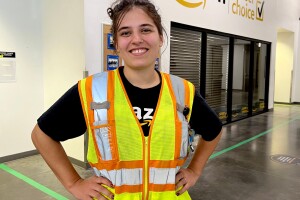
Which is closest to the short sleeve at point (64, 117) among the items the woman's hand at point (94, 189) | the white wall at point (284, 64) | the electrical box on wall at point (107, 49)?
the woman's hand at point (94, 189)

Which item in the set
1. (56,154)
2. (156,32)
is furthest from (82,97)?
(156,32)

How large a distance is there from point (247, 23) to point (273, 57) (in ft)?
7.83

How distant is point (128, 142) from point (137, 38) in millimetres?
436

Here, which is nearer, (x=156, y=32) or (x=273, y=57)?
(x=156, y=32)

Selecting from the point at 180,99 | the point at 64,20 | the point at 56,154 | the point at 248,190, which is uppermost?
the point at 64,20

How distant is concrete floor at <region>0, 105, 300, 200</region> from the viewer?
3299 millimetres

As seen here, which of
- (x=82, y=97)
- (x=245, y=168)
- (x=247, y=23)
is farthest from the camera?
(x=247, y=23)

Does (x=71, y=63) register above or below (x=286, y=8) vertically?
below

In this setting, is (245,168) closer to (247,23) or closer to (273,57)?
(247,23)

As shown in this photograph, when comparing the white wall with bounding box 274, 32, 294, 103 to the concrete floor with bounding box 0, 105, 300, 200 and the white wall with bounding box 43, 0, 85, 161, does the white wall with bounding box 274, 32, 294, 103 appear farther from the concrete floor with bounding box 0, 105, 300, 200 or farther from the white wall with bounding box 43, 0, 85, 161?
the white wall with bounding box 43, 0, 85, 161

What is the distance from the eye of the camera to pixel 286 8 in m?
10.1

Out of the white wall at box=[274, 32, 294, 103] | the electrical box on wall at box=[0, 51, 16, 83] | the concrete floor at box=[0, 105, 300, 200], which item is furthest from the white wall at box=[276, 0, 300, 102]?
the electrical box on wall at box=[0, 51, 16, 83]

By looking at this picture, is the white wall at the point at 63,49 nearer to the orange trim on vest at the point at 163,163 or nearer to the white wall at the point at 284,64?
the orange trim on vest at the point at 163,163

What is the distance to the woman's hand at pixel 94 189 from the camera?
1228 mm
